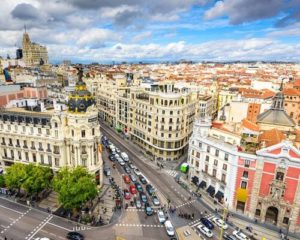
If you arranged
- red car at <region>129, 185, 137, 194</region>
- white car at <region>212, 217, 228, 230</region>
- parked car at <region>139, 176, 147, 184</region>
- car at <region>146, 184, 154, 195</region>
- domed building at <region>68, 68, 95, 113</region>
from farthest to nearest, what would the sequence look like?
parked car at <region>139, 176, 147, 184</region> → car at <region>146, 184, 154, 195</region> → red car at <region>129, 185, 137, 194</region> → domed building at <region>68, 68, 95, 113</region> → white car at <region>212, 217, 228, 230</region>

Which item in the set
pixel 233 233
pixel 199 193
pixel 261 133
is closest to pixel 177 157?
pixel 199 193

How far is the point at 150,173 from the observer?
9606cm

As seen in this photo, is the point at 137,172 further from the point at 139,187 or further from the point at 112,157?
the point at 112,157

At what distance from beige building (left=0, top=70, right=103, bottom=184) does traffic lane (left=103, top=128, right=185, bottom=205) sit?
20911 mm

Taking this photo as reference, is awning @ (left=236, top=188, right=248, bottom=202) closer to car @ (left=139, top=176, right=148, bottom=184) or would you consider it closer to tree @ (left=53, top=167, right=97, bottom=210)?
car @ (left=139, top=176, right=148, bottom=184)

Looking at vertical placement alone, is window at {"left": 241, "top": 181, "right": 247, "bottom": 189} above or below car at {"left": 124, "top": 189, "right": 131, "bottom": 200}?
above

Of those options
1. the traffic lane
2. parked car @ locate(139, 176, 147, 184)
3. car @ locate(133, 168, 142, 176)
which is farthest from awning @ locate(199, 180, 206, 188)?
car @ locate(133, 168, 142, 176)

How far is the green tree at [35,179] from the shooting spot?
68.3 meters

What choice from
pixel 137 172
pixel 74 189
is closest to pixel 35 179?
pixel 74 189

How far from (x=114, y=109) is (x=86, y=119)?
243ft

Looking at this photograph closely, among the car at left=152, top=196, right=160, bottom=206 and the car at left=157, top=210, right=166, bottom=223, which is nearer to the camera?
the car at left=157, top=210, right=166, bottom=223

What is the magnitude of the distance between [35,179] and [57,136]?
1493cm

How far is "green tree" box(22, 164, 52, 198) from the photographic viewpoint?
2689 inches

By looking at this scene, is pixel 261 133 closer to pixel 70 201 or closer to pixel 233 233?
pixel 233 233
